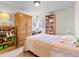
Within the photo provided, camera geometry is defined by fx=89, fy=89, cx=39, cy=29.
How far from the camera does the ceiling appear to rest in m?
1.12

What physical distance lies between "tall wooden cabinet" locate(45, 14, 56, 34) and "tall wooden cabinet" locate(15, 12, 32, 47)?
231 millimetres

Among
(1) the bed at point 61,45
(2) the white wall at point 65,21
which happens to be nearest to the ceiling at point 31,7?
(2) the white wall at point 65,21

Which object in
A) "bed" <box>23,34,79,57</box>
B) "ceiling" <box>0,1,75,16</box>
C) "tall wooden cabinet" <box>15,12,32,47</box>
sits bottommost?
"bed" <box>23,34,79,57</box>

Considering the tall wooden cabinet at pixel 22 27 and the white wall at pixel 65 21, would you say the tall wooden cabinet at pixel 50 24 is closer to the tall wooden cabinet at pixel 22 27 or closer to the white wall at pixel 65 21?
the white wall at pixel 65 21

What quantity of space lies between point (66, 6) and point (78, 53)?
0.59 metres

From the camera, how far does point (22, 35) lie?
1306 mm

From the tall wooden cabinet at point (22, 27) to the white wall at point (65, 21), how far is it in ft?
1.29

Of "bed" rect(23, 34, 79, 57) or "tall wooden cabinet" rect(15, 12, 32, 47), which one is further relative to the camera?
"tall wooden cabinet" rect(15, 12, 32, 47)

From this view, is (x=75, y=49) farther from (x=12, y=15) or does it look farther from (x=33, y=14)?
(x=12, y=15)

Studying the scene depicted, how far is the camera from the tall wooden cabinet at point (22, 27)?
4.13ft

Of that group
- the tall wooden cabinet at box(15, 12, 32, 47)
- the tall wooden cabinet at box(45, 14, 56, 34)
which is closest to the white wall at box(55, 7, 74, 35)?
the tall wooden cabinet at box(45, 14, 56, 34)

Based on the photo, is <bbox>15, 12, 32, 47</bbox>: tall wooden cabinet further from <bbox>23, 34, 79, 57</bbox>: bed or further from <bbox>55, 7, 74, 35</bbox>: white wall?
<bbox>55, 7, 74, 35</bbox>: white wall

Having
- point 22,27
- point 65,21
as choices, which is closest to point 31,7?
point 22,27

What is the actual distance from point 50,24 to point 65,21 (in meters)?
0.21
